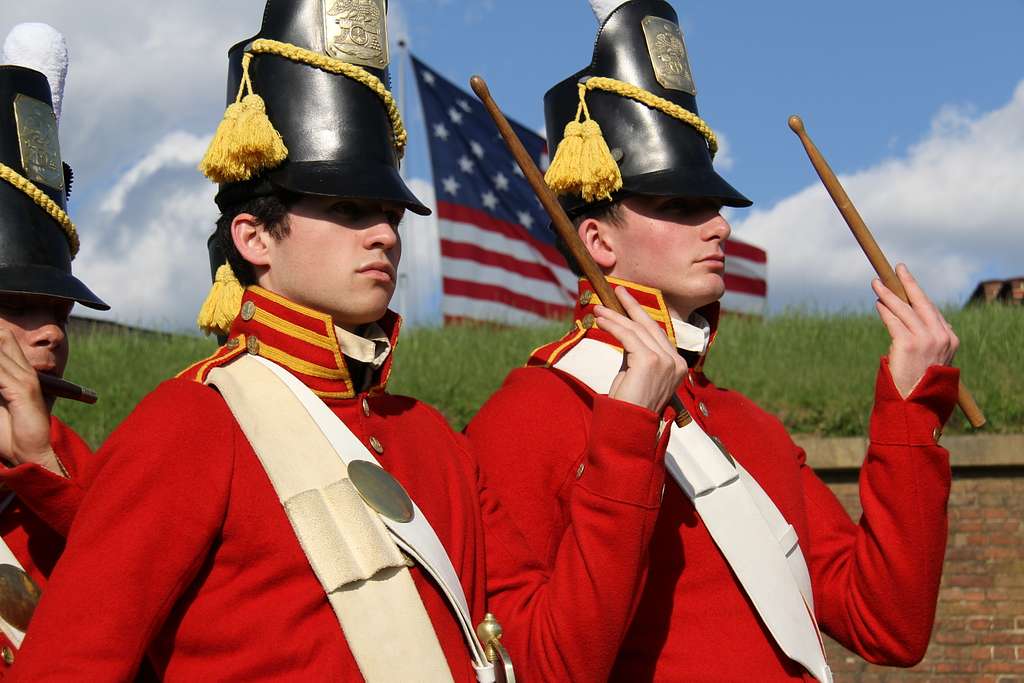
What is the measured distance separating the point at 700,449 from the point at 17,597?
1.66 m

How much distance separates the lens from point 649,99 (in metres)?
3.87

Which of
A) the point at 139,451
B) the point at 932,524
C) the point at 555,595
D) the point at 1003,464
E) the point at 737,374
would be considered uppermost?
the point at 139,451

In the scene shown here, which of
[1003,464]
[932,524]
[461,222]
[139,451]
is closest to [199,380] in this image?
[139,451]

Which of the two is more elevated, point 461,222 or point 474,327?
point 461,222

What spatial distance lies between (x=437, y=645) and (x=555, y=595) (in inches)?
13.7

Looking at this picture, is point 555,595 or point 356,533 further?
point 555,595

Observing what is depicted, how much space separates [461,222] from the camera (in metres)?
13.5

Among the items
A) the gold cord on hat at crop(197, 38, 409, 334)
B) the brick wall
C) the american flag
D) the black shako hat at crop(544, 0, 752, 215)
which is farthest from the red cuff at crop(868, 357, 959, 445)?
the american flag

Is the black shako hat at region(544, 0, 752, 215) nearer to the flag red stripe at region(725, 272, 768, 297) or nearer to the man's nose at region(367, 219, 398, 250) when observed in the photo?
the man's nose at region(367, 219, 398, 250)

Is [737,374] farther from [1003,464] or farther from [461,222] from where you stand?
[461,222]

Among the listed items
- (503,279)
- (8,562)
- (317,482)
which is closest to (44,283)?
(8,562)

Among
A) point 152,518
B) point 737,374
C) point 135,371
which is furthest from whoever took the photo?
point 135,371

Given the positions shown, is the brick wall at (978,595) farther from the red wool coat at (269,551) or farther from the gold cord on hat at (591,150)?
the red wool coat at (269,551)

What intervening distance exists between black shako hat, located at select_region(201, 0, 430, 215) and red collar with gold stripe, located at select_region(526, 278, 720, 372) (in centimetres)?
72
